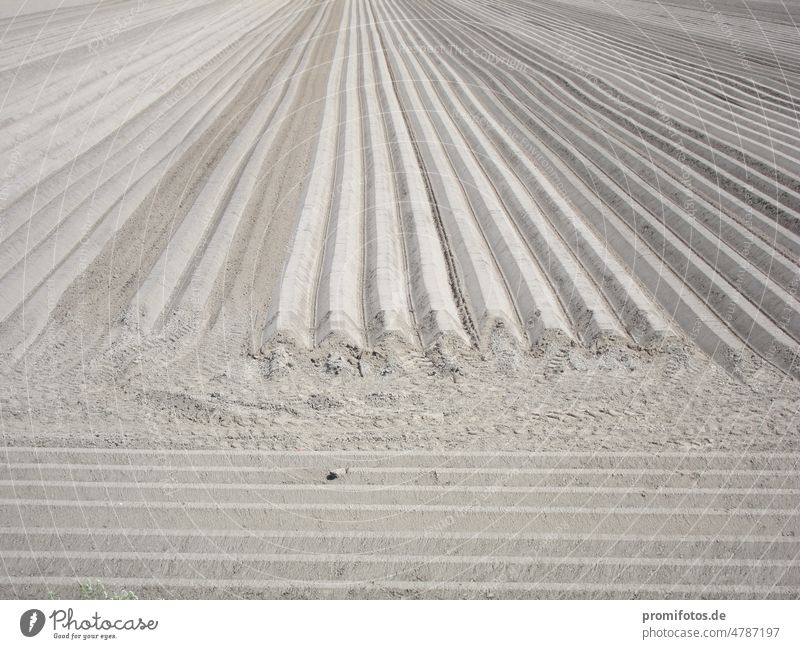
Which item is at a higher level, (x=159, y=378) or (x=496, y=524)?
(x=159, y=378)

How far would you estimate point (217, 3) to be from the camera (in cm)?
2486

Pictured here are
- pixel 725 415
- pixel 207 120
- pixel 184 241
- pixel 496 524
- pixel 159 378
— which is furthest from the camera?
pixel 207 120

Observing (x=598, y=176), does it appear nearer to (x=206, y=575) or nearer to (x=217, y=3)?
(x=206, y=575)

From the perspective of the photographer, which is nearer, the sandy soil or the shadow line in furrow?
the sandy soil

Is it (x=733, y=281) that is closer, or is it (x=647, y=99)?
(x=733, y=281)

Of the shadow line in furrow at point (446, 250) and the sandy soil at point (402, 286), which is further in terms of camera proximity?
the shadow line in furrow at point (446, 250)

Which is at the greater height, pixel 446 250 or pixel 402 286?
pixel 446 250

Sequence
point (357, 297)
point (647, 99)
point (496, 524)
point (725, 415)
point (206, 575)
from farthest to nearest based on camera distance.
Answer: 1. point (647, 99)
2. point (357, 297)
3. point (725, 415)
4. point (496, 524)
5. point (206, 575)

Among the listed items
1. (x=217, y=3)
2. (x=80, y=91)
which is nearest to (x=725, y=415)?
(x=80, y=91)

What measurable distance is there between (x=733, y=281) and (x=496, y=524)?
543cm

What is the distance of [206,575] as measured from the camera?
4613 mm

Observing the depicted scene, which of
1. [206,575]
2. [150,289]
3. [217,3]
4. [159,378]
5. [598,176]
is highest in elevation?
[217,3]

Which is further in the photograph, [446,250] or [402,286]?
[446,250]
